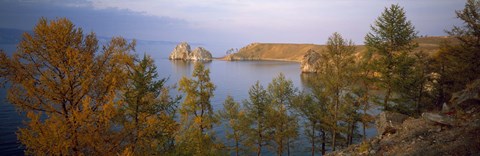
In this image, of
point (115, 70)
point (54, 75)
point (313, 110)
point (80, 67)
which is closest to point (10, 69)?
point (54, 75)

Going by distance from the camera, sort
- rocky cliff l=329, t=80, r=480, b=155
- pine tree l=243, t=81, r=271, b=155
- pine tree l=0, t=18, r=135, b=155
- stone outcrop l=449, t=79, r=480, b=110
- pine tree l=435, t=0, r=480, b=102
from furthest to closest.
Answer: pine tree l=243, t=81, r=271, b=155 < pine tree l=435, t=0, r=480, b=102 < stone outcrop l=449, t=79, r=480, b=110 < rocky cliff l=329, t=80, r=480, b=155 < pine tree l=0, t=18, r=135, b=155

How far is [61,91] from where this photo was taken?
33.3ft

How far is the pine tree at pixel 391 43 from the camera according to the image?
76.2 feet

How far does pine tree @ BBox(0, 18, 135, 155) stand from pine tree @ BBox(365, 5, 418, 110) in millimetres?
21902

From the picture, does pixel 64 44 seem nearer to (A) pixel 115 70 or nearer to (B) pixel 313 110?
(A) pixel 115 70

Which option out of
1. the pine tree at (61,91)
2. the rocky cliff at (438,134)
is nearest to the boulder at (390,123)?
the rocky cliff at (438,134)

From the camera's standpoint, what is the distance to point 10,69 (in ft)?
32.1

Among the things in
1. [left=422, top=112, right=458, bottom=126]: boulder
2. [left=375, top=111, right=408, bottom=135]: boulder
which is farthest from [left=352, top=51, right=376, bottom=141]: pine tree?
[left=422, top=112, right=458, bottom=126]: boulder

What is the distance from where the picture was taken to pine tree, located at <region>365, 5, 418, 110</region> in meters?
23.2

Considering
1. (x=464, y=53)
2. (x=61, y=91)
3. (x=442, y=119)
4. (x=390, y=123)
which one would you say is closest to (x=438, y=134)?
(x=442, y=119)

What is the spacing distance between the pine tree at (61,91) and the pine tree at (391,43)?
21902 mm

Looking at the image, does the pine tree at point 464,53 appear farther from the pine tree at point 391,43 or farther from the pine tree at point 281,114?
the pine tree at point 281,114

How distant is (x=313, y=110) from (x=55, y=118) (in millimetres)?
24811

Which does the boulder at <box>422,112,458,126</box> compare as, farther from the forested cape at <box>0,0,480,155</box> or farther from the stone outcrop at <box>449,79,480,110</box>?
the forested cape at <box>0,0,480,155</box>
